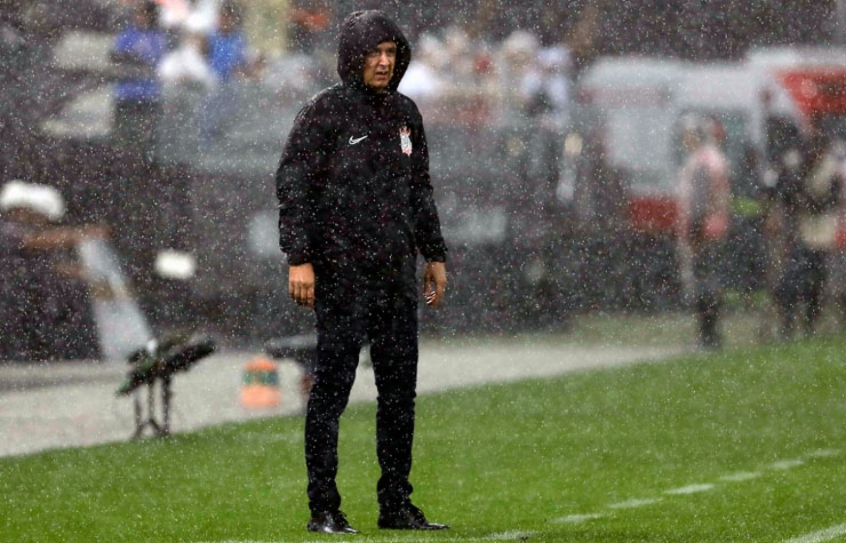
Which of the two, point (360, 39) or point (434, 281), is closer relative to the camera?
point (360, 39)

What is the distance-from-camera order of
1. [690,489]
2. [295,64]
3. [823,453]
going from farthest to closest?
1. [295,64]
2. [823,453]
3. [690,489]

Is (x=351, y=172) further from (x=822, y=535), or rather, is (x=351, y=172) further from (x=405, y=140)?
(x=822, y=535)

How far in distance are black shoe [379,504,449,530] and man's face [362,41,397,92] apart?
138 centimetres

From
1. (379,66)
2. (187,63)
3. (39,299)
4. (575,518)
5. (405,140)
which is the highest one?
(187,63)

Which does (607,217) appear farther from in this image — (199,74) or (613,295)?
(199,74)

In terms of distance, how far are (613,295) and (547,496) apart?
985 centimetres

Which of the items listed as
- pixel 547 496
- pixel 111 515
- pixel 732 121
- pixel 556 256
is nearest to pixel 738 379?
pixel 556 256

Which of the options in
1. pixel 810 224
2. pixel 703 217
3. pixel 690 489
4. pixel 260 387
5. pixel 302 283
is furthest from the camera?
Result: pixel 810 224

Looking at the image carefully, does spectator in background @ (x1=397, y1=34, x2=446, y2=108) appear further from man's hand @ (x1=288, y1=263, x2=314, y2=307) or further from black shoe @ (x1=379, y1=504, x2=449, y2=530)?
man's hand @ (x1=288, y1=263, x2=314, y2=307)

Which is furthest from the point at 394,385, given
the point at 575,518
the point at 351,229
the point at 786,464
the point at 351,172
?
the point at 786,464

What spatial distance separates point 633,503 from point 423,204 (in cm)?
165

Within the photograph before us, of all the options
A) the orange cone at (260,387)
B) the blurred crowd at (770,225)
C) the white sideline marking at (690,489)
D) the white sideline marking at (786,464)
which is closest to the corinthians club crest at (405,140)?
the white sideline marking at (690,489)

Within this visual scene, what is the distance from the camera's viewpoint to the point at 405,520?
25.3 ft

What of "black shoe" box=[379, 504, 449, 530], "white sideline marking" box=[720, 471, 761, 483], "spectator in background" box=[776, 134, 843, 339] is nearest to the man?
"black shoe" box=[379, 504, 449, 530]
